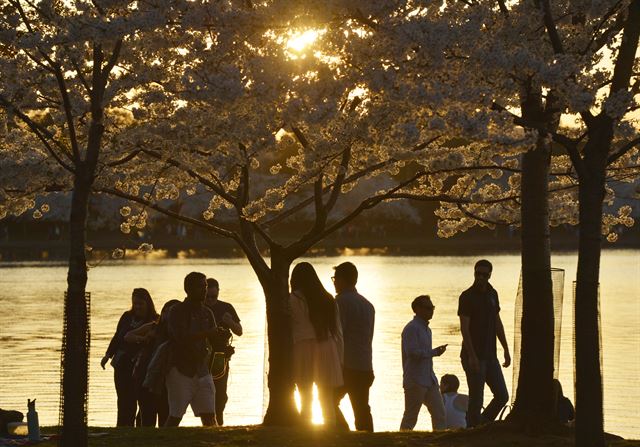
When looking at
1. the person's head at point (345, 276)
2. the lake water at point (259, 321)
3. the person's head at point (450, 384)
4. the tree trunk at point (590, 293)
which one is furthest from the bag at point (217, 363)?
the tree trunk at point (590, 293)

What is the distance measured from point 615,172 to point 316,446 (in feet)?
21.6

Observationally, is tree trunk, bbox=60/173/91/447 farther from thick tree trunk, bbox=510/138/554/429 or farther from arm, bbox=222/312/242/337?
thick tree trunk, bbox=510/138/554/429

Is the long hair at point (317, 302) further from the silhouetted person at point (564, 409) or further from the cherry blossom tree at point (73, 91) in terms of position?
the silhouetted person at point (564, 409)

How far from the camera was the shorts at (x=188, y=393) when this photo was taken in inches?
696

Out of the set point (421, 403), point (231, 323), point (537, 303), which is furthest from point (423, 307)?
point (231, 323)

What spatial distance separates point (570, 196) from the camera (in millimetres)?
22219

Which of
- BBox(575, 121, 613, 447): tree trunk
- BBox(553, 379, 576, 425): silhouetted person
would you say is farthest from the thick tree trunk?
BBox(575, 121, 613, 447): tree trunk

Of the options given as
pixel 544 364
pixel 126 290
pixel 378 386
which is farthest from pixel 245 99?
pixel 126 290

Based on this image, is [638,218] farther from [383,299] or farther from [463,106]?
[463,106]

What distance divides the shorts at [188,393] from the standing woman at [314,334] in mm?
1191

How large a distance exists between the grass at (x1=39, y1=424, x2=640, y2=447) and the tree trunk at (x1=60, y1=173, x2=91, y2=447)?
927mm

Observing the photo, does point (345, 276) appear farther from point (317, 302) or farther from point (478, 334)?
point (478, 334)

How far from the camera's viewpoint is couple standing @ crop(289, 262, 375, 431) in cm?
1695

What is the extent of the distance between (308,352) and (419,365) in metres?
2.58
